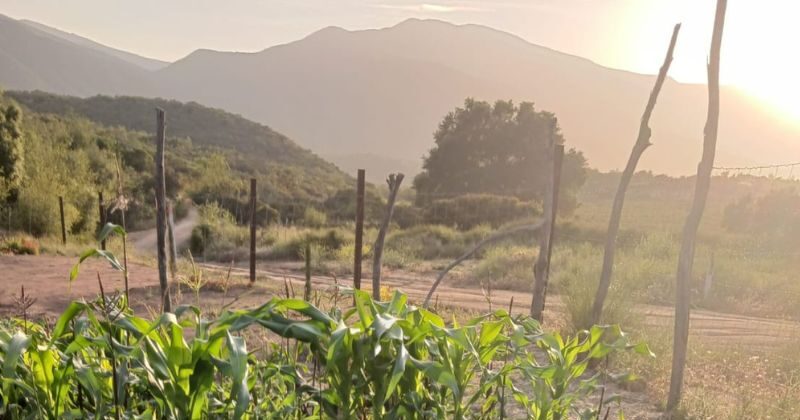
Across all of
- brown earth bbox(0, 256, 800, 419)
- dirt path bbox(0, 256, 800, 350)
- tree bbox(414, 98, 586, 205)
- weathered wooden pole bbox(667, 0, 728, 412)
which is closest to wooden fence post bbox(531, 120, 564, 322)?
weathered wooden pole bbox(667, 0, 728, 412)

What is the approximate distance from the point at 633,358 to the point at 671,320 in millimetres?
3191

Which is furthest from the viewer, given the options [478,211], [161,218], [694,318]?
[478,211]

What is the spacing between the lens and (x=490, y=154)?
94.6 ft

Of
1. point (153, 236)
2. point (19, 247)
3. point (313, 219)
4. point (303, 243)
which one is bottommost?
point (153, 236)

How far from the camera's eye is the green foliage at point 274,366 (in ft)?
3.92

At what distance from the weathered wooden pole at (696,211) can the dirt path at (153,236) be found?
44.8ft

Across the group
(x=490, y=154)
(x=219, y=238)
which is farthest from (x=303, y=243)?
(x=490, y=154)

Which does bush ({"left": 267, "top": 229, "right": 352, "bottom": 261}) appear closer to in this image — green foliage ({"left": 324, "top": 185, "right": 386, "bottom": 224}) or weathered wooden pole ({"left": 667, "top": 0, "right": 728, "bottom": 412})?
green foliage ({"left": 324, "top": 185, "right": 386, "bottom": 224})

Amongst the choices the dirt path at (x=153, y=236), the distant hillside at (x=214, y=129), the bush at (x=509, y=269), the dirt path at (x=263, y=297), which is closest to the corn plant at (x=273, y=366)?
the dirt path at (x=263, y=297)

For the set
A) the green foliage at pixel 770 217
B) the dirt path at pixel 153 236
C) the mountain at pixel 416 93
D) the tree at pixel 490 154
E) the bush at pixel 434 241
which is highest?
the mountain at pixel 416 93

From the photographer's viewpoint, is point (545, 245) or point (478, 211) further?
point (478, 211)

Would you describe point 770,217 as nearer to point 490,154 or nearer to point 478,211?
point 478,211

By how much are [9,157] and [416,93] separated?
4897 inches

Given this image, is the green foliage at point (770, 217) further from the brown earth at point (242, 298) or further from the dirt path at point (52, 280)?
the dirt path at point (52, 280)
